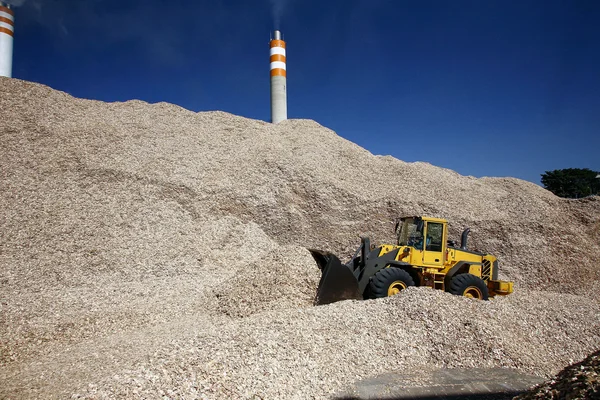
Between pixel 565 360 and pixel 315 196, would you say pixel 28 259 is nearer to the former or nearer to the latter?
pixel 315 196

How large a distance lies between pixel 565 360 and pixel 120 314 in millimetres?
6905

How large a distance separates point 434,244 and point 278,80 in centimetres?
1837

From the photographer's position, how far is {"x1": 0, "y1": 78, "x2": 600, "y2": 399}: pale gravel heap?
184 inches

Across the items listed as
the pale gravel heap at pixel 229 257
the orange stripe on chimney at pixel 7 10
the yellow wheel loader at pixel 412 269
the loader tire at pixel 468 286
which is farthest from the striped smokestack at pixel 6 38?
the loader tire at pixel 468 286

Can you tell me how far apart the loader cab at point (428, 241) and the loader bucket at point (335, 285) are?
1.37 meters

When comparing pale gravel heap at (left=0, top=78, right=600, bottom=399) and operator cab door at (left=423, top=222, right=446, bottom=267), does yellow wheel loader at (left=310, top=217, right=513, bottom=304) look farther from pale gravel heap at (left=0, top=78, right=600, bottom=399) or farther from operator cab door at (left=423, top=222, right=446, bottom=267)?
pale gravel heap at (left=0, top=78, right=600, bottom=399)

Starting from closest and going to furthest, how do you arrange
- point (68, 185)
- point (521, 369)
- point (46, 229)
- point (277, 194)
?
point (521, 369) < point (46, 229) < point (68, 185) < point (277, 194)

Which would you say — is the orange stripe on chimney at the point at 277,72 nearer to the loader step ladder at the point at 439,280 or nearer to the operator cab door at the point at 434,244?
the operator cab door at the point at 434,244

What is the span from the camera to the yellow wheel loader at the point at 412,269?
7211 millimetres

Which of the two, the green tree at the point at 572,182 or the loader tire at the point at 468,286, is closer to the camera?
the loader tire at the point at 468,286

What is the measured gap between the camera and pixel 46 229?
952cm

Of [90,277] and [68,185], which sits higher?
[68,185]

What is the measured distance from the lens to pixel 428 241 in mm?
7906

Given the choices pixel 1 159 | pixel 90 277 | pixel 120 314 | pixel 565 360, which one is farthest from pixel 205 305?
pixel 1 159
